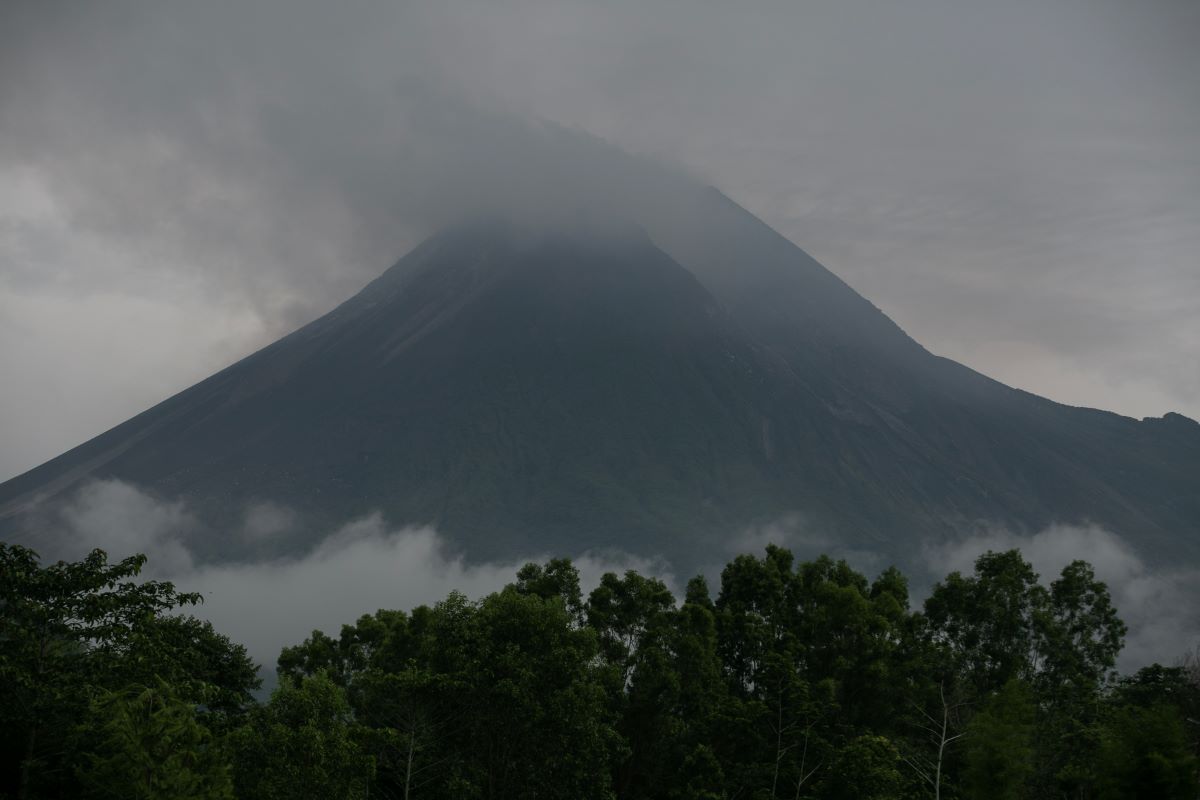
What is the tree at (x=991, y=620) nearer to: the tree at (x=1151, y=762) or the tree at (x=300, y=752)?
the tree at (x=1151, y=762)

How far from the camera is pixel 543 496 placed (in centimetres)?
19325

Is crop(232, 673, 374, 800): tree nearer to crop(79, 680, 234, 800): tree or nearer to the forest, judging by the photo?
the forest

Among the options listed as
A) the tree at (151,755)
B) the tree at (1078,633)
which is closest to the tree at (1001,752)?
the tree at (1078,633)

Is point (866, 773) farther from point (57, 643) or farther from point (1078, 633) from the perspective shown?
point (57, 643)

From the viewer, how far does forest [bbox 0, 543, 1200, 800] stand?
20.0m

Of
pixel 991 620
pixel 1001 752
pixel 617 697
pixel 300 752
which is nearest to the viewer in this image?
pixel 300 752

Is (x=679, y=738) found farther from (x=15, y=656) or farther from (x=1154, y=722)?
(x=15, y=656)

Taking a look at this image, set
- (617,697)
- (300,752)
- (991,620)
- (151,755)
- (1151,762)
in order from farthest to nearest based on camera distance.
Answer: (991,620)
(617,697)
(1151,762)
(300,752)
(151,755)

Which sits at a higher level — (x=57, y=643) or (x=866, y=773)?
(x=57, y=643)

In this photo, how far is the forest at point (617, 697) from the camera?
20000mm

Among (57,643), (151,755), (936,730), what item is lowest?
(151,755)

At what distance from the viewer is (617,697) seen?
108 ft

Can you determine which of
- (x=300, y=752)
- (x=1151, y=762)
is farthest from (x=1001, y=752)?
(x=300, y=752)

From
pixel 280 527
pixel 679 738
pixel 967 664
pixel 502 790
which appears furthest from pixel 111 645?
pixel 280 527
